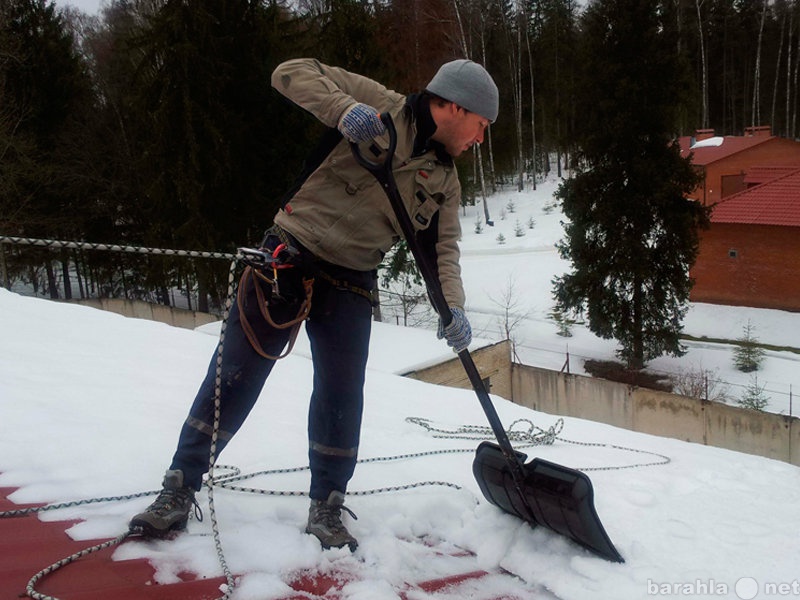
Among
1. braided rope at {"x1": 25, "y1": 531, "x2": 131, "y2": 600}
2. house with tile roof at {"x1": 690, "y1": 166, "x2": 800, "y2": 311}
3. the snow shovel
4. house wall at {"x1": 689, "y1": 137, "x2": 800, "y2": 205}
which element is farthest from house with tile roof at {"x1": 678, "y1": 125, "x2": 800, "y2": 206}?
braided rope at {"x1": 25, "y1": 531, "x2": 131, "y2": 600}

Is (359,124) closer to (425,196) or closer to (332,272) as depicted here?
(425,196)

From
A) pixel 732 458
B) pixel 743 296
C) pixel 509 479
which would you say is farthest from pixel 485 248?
pixel 509 479

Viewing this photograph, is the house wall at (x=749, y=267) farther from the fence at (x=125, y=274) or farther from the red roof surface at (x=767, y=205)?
the fence at (x=125, y=274)

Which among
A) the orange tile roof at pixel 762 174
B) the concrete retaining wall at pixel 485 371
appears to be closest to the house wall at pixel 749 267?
the orange tile roof at pixel 762 174

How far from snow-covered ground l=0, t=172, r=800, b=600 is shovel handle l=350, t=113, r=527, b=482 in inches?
11.3

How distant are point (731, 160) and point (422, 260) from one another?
2665 cm

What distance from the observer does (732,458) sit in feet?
13.2

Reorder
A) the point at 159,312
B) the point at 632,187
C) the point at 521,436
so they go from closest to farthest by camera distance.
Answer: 1. the point at 521,436
2. the point at 632,187
3. the point at 159,312

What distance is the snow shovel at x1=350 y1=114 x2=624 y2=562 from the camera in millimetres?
2285

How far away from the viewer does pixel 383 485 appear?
3016 millimetres

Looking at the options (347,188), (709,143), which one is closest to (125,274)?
(709,143)

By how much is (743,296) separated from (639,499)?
1857 cm

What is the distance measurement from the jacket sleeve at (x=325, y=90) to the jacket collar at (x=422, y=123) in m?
0.11

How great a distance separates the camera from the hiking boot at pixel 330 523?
2324 mm
